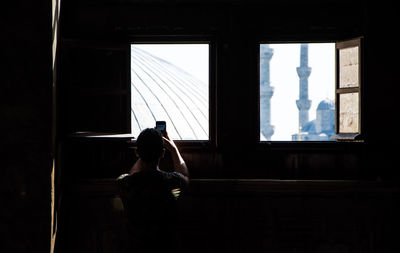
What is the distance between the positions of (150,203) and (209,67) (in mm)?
2051

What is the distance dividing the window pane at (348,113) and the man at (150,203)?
2.27m

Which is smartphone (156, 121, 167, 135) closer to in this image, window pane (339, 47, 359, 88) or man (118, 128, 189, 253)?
man (118, 128, 189, 253)

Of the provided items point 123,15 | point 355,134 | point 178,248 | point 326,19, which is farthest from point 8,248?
point 326,19

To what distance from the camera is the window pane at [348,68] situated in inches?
168

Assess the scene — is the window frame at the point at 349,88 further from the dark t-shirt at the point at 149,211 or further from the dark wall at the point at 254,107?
the dark t-shirt at the point at 149,211

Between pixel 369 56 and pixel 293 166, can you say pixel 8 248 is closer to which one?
pixel 293 166

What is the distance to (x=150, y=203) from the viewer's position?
9.12 feet

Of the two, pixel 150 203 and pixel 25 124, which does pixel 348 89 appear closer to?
pixel 150 203

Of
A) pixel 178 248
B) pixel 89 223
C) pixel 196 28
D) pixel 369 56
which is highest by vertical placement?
pixel 196 28

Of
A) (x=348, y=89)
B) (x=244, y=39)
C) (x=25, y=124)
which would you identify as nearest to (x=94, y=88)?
(x=25, y=124)

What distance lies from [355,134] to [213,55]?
177 centimetres

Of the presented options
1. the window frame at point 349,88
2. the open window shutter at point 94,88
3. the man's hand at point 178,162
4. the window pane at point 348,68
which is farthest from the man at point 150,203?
the window pane at point 348,68

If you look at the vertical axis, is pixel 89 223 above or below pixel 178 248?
above

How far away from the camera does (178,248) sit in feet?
13.7
